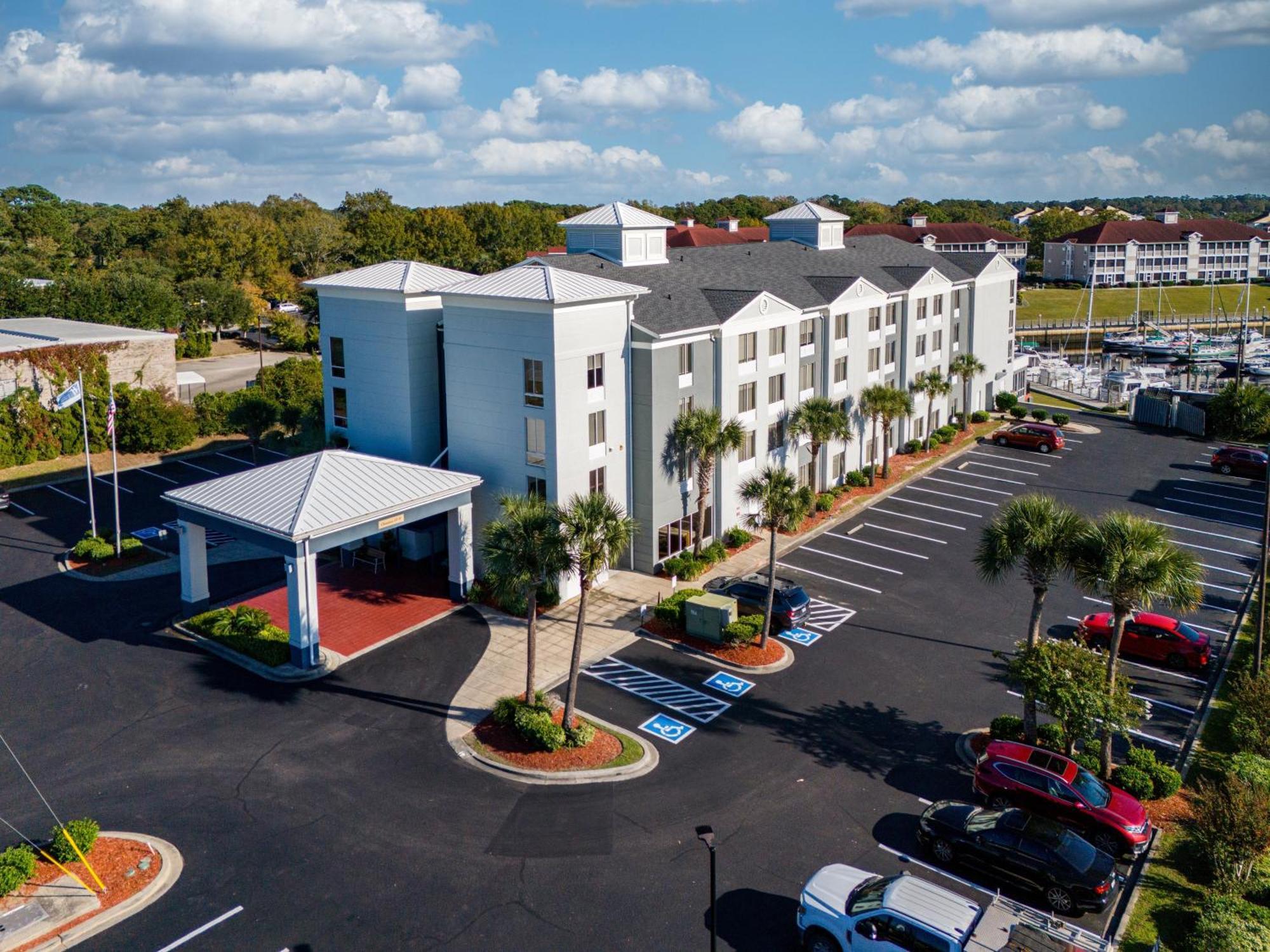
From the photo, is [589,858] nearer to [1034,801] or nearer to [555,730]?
[555,730]

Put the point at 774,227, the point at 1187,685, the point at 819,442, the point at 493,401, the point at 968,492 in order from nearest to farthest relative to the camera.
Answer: the point at 1187,685 → the point at 493,401 → the point at 819,442 → the point at 968,492 → the point at 774,227

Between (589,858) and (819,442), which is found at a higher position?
(819,442)

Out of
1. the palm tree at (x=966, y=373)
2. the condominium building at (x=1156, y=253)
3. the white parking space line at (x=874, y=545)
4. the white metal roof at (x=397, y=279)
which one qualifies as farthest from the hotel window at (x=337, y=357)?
the condominium building at (x=1156, y=253)

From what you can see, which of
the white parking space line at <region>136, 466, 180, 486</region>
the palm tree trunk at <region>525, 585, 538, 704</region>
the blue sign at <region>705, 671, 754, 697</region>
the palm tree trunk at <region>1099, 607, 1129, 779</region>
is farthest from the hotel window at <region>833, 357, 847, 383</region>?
the white parking space line at <region>136, 466, 180, 486</region>

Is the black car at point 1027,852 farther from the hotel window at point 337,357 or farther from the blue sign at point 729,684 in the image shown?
the hotel window at point 337,357

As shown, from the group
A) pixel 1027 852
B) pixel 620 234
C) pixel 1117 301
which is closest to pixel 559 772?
pixel 1027 852

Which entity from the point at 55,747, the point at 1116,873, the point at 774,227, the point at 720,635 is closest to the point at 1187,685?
the point at 1116,873

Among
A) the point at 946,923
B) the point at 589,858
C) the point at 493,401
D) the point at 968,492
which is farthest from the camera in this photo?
the point at 968,492
